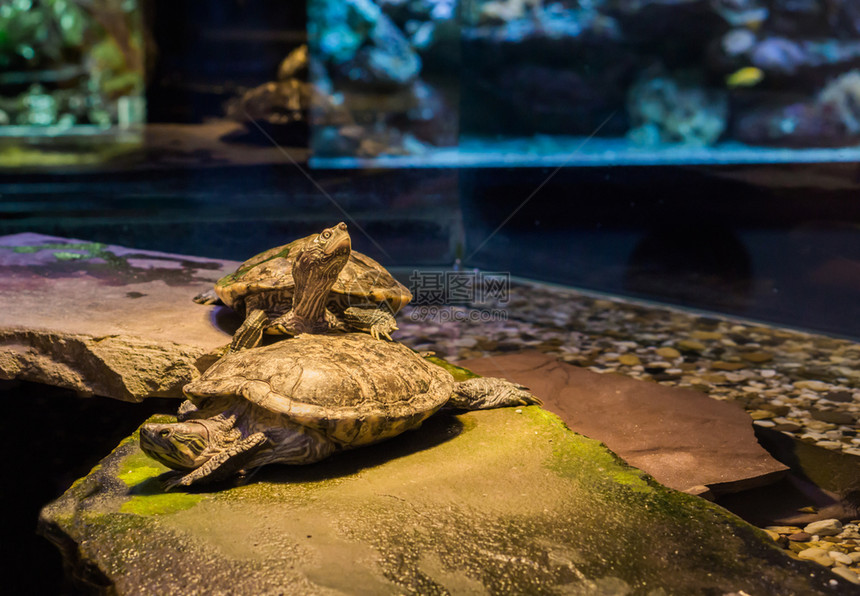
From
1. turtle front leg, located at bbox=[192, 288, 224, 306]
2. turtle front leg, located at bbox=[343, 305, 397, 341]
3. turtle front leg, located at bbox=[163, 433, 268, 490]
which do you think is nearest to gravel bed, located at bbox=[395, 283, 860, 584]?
turtle front leg, located at bbox=[343, 305, 397, 341]

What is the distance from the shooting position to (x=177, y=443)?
6.85 ft

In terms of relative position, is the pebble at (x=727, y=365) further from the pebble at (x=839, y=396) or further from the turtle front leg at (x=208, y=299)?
the turtle front leg at (x=208, y=299)

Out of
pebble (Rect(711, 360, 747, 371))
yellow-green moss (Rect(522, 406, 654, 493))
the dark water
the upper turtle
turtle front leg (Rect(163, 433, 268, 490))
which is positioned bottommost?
the dark water

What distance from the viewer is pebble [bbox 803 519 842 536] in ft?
7.46

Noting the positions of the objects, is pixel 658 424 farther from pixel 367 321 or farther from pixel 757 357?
pixel 757 357

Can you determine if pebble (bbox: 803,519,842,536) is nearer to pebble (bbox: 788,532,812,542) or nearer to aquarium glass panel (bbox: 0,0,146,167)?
pebble (bbox: 788,532,812,542)

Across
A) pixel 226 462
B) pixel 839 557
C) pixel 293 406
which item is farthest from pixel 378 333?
pixel 839 557

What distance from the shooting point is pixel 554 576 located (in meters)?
1.72

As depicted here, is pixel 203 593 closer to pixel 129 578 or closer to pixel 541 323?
pixel 129 578

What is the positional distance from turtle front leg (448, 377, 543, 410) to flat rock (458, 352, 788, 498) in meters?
0.30

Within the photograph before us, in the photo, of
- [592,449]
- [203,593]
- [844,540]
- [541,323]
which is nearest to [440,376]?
[592,449]

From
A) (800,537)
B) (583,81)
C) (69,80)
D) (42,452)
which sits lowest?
(42,452)

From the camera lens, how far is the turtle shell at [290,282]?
2.95 metres

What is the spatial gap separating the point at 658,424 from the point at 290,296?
1840 millimetres
